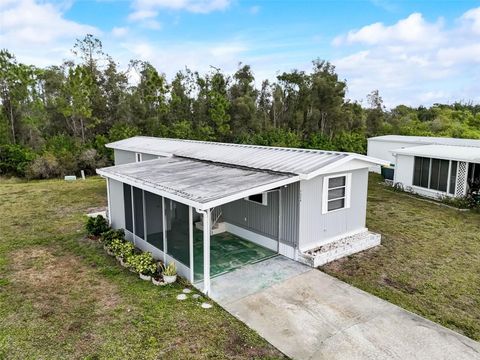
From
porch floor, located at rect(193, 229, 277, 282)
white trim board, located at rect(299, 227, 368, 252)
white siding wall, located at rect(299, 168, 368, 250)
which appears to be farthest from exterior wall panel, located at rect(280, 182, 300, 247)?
porch floor, located at rect(193, 229, 277, 282)

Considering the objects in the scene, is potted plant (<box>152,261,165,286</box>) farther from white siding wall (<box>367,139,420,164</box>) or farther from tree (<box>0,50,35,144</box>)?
tree (<box>0,50,35,144</box>)

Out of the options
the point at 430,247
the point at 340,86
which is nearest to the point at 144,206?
the point at 430,247

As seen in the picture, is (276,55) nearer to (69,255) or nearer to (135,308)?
(69,255)

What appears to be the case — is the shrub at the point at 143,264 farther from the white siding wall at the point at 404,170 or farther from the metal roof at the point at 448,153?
the white siding wall at the point at 404,170

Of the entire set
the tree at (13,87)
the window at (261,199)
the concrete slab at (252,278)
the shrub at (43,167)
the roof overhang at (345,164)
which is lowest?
the concrete slab at (252,278)

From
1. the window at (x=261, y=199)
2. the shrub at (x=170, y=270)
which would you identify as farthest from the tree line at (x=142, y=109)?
the shrub at (x=170, y=270)
